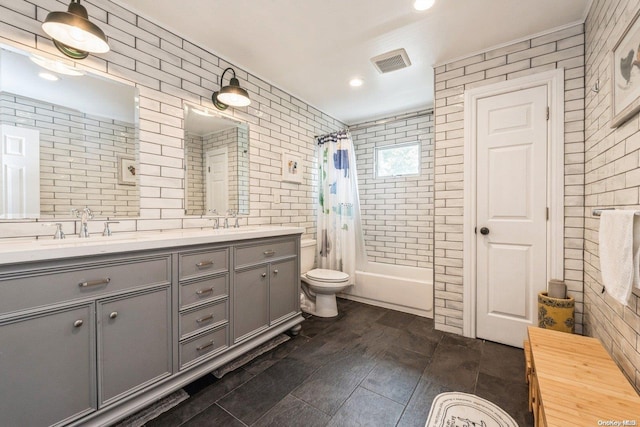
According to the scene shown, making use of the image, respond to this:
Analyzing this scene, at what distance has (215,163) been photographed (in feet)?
7.63

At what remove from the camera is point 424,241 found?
3.49 meters

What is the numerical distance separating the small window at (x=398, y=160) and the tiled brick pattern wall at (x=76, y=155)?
2.98m

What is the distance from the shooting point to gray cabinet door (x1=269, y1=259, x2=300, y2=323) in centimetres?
212

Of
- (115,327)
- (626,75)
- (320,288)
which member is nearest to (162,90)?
(115,327)

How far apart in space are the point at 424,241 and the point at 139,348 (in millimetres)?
3146

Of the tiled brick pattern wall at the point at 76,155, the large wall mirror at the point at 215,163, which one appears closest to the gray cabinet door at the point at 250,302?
the large wall mirror at the point at 215,163

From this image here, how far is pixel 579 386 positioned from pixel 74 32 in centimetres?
286

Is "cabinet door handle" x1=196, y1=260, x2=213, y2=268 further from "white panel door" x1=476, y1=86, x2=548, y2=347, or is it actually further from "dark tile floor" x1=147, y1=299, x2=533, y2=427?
"white panel door" x1=476, y1=86, x2=548, y2=347

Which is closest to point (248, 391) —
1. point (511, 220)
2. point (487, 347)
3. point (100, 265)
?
point (100, 265)

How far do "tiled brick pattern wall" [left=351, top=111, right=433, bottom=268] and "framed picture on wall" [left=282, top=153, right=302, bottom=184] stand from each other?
1186 mm

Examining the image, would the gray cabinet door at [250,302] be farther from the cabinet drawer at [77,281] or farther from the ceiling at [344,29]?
the ceiling at [344,29]

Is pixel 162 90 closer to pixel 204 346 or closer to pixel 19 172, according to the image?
pixel 19 172

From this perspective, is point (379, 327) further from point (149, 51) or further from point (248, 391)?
point (149, 51)

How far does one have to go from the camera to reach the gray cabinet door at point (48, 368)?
1.02 meters
